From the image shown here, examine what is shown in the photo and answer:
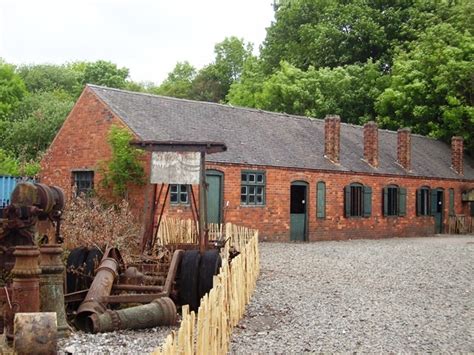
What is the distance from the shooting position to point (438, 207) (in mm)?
33875

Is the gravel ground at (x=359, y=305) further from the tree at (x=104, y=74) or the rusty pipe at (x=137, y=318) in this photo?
the tree at (x=104, y=74)

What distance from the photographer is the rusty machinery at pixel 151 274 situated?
28.4 feet

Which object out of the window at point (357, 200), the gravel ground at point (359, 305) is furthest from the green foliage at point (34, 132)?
the gravel ground at point (359, 305)

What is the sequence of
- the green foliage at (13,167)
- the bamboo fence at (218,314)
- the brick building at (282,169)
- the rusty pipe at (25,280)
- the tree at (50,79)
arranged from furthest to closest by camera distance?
1. the tree at (50,79)
2. the green foliage at (13,167)
3. the brick building at (282,169)
4. the rusty pipe at (25,280)
5. the bamboo fence at (218,314)

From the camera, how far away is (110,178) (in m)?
21.3

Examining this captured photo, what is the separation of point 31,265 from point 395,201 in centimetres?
2560

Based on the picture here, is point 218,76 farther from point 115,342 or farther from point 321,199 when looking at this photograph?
point 115,342

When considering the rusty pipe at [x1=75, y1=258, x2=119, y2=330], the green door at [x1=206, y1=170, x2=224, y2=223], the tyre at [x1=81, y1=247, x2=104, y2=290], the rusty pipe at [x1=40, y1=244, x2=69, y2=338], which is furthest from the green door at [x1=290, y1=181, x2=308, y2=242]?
the rusty pipe at [x1=40, y1=244, x2=69, y2=338]

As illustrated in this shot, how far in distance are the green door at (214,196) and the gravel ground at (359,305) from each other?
3321mm

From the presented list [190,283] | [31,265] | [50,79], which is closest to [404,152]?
[190,283]

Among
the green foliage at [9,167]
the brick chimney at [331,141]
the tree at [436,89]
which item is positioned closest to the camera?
the brick chimney at [331,141]

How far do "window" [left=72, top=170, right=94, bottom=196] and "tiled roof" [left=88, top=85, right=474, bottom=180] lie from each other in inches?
103

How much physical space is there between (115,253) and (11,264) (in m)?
3.11

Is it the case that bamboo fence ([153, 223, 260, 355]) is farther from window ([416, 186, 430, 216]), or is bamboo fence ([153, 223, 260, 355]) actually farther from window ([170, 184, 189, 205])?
window ([416, 186, 430, 216])
